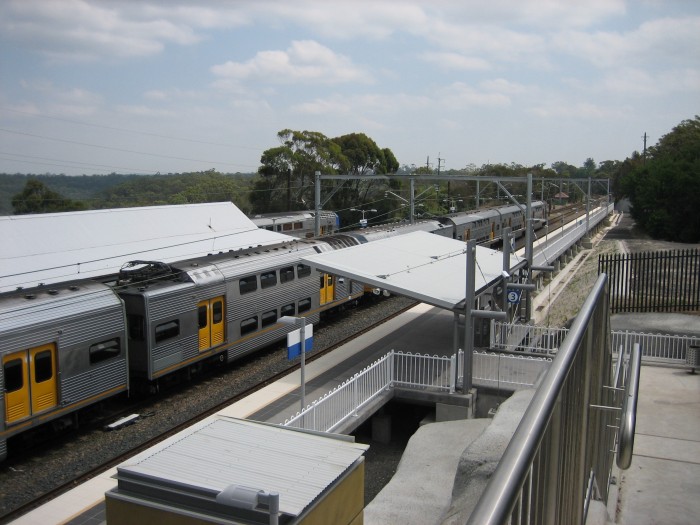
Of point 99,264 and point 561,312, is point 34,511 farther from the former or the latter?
point 561,312

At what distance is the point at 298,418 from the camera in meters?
11.7

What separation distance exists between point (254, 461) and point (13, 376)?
23.7 feet

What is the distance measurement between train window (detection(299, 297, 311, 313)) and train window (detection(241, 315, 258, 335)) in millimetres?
2501

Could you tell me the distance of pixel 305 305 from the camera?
844 inches

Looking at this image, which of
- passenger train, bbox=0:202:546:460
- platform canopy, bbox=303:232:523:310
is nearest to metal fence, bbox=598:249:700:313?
platform canopy, bbox=303:232:523:310

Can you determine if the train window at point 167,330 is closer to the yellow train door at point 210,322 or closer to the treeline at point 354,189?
the yellow train door at point 210,322

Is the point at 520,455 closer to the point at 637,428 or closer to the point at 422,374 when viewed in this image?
the point at 637,428

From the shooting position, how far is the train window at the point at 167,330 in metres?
15.3

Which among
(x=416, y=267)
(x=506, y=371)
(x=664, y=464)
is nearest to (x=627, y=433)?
(x=664, y=464)

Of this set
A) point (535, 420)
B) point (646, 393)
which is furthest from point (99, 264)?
point (535, 420)

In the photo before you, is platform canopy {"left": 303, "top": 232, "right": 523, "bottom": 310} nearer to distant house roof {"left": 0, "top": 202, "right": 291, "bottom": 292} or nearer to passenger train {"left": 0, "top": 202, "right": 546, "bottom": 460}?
passenger train {"left": 0, "top": 202, "right": 546, "bottom": 460}

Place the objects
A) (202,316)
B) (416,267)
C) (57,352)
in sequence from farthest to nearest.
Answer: (416,267) → (202,316) → (57,352)

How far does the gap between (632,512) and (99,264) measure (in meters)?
24.0

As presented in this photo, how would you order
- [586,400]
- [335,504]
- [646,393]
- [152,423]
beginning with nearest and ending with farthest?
1. [586,400]
2. [335,504]
3. [646,393]
4. [152,423]
